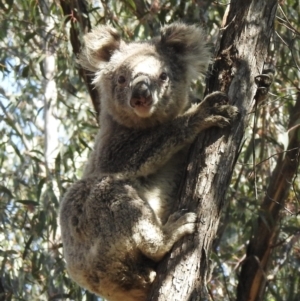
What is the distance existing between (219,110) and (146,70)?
807mm

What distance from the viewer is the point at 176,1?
493cm

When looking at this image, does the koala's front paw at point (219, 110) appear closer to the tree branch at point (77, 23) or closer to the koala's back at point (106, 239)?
the koala's back at point (106, 239)

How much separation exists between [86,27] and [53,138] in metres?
3.14

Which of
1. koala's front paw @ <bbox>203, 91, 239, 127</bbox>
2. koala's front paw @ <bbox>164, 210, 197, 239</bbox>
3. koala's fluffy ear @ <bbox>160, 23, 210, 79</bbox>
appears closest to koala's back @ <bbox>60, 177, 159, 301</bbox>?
koala's front paw @ <bbox>164, 210, 197, 239</bbox>

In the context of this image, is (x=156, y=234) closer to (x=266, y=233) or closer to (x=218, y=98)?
(x=218, y=98)

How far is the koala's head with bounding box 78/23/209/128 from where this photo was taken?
12.1 ft

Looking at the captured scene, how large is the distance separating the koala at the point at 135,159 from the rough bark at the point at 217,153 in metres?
0.05

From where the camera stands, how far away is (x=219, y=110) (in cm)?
308

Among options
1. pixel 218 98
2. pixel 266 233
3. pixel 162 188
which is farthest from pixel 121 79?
pixel 266 233

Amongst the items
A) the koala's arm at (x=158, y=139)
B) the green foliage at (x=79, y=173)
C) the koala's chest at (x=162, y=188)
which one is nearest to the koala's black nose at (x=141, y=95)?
the koala's arm at (x=158, y=139)

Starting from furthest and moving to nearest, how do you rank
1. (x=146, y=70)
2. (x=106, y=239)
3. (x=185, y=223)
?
(x=146, y=70), (x=106, y=239), (x=185, y=223)

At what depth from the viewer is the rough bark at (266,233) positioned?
14.6 ft

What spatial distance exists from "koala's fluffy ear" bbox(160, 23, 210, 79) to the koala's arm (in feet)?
1.60

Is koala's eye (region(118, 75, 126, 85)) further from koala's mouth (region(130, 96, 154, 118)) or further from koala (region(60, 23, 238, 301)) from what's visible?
koala's mouth (region(130, 96, 154, 118))
